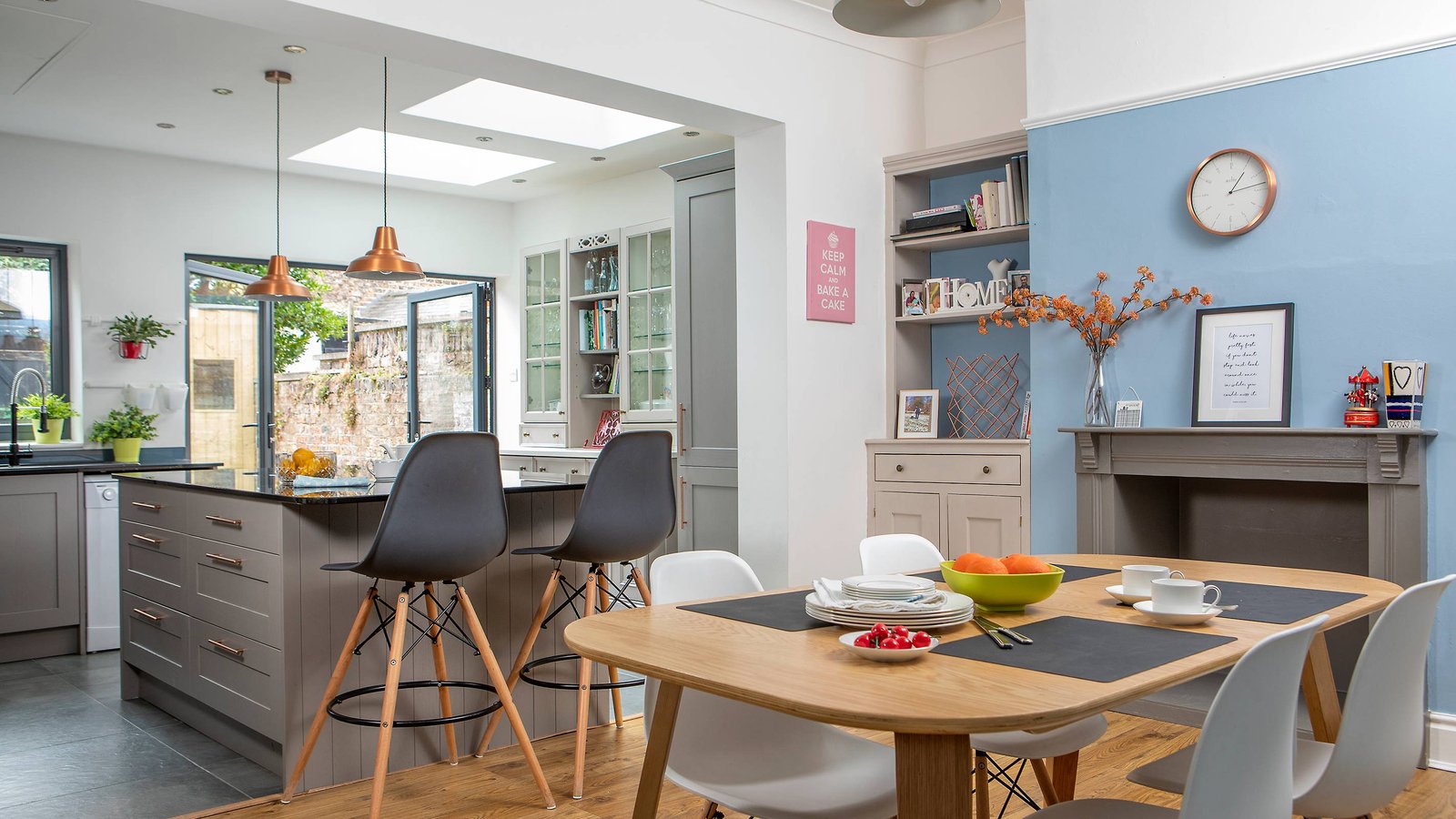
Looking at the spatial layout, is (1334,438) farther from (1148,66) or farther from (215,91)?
(215,91)

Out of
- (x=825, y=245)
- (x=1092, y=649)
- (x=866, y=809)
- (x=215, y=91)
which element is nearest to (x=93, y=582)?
(x=215, y=91)

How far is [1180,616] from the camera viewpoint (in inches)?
69.8

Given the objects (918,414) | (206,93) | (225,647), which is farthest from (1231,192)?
(206,93)

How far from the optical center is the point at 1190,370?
12.3 ft

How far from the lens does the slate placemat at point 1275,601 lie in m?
1.86

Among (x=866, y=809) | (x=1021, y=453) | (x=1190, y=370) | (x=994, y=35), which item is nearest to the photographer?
(x=866, y=809)

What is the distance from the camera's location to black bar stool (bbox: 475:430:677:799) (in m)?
3.23

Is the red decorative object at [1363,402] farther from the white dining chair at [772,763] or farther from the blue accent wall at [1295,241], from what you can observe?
the white dining chair at [772,763]

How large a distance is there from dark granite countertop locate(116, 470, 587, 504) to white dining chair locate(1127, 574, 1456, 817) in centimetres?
219

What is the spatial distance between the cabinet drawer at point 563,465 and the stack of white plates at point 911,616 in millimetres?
Result: 4423

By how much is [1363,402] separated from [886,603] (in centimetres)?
229

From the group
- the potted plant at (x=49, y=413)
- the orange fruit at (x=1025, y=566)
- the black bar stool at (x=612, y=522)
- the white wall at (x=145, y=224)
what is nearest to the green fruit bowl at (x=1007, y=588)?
the orange fruit at (x=1025, y=566)

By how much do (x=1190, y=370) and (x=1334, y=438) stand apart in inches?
22.1

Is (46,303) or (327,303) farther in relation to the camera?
(327,303)
